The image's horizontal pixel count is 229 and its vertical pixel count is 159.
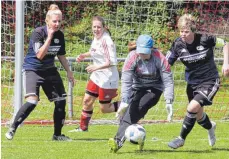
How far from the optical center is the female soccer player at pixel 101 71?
1090 centimetres

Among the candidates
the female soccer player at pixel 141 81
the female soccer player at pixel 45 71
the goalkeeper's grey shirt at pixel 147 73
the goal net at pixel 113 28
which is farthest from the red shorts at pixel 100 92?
the goalkeeper's grey shirt at pixel 147 73

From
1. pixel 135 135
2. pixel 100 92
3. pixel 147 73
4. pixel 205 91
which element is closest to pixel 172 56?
pixel 147 73

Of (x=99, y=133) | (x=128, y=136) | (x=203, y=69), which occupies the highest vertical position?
(x=203, y=69)

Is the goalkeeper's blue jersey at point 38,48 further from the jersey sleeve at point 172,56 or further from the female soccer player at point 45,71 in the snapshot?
the jersey sleeve at point 172,56

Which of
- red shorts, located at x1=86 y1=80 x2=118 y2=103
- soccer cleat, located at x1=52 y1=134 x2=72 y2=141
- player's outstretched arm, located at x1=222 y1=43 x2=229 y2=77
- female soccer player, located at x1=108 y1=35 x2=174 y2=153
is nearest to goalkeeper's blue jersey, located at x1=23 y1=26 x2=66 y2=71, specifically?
soccer cleat, located at x1=52 y1=134 x2=72 y2=141

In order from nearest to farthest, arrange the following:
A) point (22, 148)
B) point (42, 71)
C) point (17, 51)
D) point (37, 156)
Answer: point (37, 156) < point (22, 148) < point (42, 71) < point (17, 51)

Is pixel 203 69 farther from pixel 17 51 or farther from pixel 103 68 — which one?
pixel 17 51

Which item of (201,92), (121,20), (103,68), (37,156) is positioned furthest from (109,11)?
(37,156)

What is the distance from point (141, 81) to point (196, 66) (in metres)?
0.79

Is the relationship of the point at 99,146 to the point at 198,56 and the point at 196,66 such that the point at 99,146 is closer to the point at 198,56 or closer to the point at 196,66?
the point at 196,66

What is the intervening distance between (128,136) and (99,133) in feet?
8.34

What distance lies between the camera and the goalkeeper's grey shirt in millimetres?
8844

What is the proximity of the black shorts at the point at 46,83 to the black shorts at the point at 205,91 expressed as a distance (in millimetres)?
1934

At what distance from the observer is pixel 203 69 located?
30.2 ft
